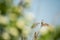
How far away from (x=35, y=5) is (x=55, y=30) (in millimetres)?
245

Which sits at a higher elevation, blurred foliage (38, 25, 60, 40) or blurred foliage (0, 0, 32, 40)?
blurred foliage (0, 0, 32, 40)

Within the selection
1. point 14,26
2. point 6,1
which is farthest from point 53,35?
point 6,1

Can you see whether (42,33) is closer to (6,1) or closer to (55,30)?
(55,30)

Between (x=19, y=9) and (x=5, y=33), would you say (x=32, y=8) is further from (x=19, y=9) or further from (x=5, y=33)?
(x=5, y=33)

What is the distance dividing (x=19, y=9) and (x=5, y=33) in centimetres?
20

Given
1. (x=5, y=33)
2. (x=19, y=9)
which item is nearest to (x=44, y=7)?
(x=19, y=9)

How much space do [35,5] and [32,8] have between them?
3 cm

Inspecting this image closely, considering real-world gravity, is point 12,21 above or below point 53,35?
above

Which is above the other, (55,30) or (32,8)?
(32,8)

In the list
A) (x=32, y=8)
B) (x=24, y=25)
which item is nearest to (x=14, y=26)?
(x=24, y=25)

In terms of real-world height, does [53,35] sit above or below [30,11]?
below

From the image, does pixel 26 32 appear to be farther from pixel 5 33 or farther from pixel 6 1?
pixel 6 1

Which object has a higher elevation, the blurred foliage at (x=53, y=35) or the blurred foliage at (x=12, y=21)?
the blurred foliage at (x=12, y=21)

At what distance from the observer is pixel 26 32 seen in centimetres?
119
